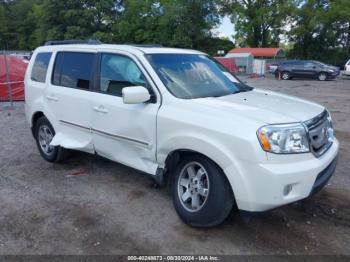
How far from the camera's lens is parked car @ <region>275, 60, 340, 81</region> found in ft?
83.4

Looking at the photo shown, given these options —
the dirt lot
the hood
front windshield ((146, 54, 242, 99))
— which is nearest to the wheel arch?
the dirt lot

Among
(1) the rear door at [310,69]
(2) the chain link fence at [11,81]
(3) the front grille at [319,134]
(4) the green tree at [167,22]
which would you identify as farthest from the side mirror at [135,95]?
(4) the green tree at [167,22]

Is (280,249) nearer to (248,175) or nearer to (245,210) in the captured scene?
(245,210)

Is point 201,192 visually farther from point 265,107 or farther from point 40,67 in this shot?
point 40,67

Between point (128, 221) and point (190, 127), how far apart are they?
123 centimetres

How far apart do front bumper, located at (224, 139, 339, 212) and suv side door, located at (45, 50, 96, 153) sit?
2263 millimetres

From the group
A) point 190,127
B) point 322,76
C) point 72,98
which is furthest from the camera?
point 322,76

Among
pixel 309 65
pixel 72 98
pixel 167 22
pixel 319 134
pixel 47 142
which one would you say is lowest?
pixel 47 142

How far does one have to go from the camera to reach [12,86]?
1216 centimetres

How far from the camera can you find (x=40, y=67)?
555 cm

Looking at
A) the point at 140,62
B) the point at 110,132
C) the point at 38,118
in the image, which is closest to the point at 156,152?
the point at 110,132

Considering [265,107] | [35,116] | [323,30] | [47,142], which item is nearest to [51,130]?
[47,142]

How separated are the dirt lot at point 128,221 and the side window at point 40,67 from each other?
4.67 ft

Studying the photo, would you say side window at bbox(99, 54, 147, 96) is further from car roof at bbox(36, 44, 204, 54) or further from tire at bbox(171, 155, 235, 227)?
tire at bbox(171, 155, 235, 227)
